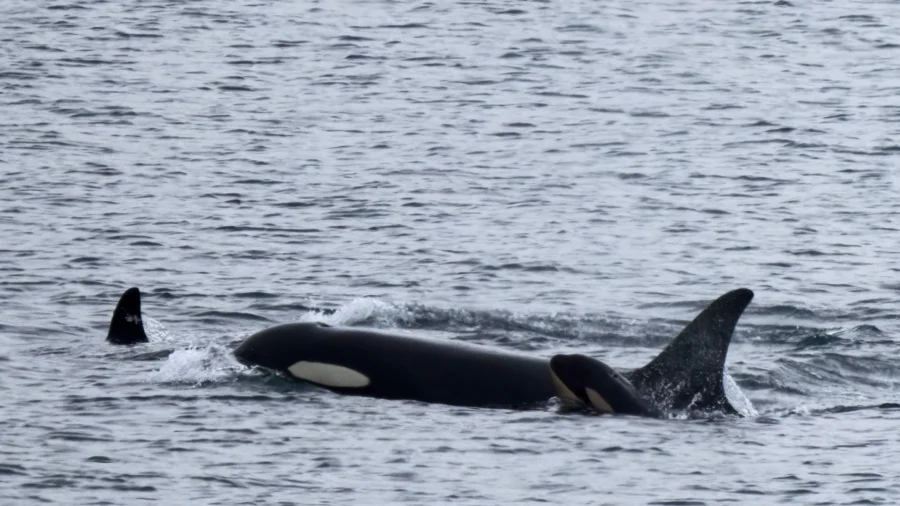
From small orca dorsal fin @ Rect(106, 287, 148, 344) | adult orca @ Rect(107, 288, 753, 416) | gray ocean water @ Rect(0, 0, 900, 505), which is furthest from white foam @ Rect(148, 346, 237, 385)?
small orca dorsal fin @ Rect(106, 287, 148, 344)

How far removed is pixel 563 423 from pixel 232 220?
13.0 m

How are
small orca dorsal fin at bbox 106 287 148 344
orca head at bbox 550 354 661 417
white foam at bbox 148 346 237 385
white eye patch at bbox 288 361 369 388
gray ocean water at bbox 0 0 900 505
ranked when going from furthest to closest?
small orca dorsal fin at bbox 106 287 148 344 < white foam at bbox 148 346 237 385 < white eye patch at bbox 288 361 369 388 < orca head at bbox 550 354 661 417 < gray ocean water at bbox 0 0 900 505

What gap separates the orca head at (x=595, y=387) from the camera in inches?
688

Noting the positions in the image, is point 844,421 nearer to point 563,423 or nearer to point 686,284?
point 563,423

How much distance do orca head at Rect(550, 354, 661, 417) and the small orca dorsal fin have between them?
532 cm

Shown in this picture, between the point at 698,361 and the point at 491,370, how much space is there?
1986 millimetres

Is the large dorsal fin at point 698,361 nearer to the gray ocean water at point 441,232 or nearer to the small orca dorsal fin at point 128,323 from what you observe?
the gray ocean water at point 441,232

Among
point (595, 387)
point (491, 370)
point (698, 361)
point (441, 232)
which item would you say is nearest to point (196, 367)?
point (491, 370)

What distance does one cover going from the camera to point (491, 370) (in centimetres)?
1805

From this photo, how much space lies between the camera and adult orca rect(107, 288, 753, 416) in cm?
1766

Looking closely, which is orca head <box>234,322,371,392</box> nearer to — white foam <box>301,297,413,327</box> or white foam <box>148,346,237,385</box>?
white foam <box>148,346,237,385</box>

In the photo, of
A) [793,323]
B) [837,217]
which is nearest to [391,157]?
[837,217]

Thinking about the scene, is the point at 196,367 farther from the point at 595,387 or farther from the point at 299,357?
the point at 595,387

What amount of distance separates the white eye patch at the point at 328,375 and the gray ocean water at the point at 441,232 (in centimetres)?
21
